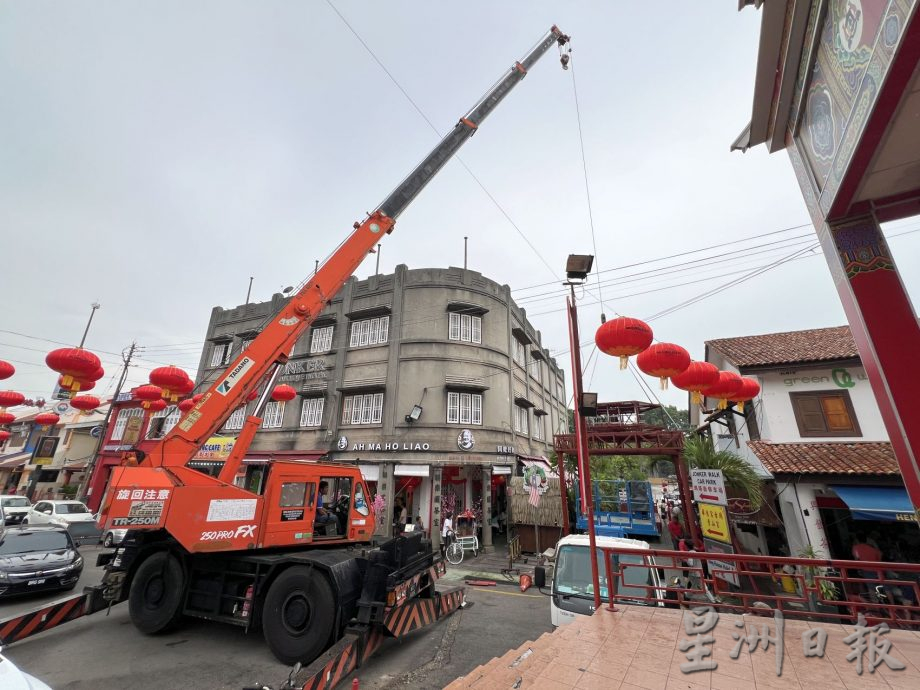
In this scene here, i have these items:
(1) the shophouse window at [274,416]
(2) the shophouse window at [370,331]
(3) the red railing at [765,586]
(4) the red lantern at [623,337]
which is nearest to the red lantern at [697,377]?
(4) the red lantern at [623,337]

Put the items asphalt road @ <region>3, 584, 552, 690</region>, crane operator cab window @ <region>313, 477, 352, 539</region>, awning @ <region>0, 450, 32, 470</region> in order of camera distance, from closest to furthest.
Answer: asphalt road @ <region>3, 584, 552, 690</region> → crane operator cab window @ <region>313, 477, 352, 539</region> → awning @ <region>0, 450, 32, 470</region>

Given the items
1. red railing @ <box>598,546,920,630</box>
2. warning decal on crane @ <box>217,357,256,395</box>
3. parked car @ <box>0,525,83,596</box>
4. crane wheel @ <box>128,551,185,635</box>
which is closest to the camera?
red railing @ <box>598,546,920,630</box>

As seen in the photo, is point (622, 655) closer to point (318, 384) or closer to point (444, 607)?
point (444, 607)

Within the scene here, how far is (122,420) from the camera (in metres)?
29.6

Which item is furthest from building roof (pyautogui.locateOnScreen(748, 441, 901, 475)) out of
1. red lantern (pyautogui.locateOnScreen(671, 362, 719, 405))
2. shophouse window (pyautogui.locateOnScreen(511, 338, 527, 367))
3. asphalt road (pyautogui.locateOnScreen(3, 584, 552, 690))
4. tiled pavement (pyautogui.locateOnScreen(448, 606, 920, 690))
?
shophouse window (pyautogui.locateOnScreen(511, 338, 527, 367))

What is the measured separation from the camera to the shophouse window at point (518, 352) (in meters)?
23.5

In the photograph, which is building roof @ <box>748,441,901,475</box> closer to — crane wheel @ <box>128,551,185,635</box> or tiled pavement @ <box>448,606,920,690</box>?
tiled pavement @ <box>448,606,920,690</box>

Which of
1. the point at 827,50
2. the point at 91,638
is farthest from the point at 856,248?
Answer: the point at 91,638

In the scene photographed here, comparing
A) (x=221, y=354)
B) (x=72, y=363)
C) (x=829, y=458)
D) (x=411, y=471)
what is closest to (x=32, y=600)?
(x=72, y=363)

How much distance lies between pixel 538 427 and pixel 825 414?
1644 cm

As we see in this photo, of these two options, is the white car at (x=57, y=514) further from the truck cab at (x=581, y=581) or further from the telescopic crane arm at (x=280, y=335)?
the truck cab at (x=581, y=581)

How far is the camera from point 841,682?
11.5 ft

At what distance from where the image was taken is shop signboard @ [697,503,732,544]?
8679 mm

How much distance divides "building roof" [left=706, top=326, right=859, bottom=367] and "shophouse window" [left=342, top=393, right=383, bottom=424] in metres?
15.5
